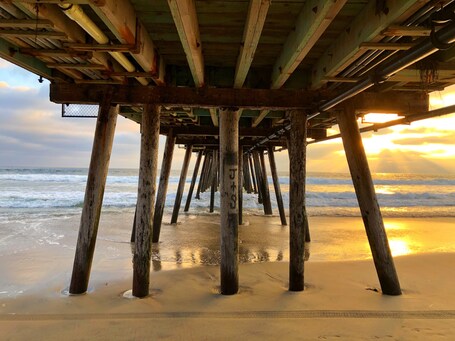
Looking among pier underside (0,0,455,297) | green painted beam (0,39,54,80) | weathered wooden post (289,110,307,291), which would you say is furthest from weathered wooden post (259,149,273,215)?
green painted beam (0,39,54,80)

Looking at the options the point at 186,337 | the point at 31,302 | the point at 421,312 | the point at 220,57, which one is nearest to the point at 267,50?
the point at 220,57

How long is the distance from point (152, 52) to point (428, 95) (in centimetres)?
432

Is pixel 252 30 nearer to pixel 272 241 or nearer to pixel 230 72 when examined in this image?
pixel 230 72

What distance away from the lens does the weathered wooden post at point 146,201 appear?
487 centimetres

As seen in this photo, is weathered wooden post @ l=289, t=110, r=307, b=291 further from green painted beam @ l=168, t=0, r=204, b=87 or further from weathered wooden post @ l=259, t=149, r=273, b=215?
weathered wooden post @ l=259, t=149, r=273, b=215

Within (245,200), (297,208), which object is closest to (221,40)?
(297,208)

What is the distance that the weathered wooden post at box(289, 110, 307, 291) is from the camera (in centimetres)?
516

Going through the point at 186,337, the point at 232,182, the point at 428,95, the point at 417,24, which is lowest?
the point at 186,337

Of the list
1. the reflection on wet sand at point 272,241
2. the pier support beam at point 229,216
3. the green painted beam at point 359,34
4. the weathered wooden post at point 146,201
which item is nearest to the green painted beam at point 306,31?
the green painted beam at point 359,34

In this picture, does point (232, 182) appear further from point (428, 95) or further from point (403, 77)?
point (428, 95)

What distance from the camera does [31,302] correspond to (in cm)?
465

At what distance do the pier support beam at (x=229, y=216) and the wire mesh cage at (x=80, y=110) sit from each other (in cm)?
217

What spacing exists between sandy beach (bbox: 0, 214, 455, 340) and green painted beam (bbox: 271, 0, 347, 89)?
282 cm

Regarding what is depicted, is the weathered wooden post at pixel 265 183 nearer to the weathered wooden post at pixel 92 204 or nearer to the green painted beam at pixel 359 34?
the green painted beam at pixel 359 34
